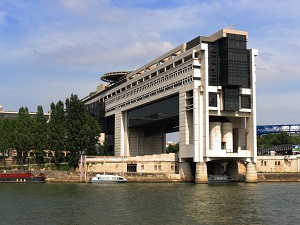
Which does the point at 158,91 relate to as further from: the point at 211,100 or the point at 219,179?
the point at 219,179

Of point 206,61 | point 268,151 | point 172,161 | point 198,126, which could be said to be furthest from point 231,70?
point 268,151

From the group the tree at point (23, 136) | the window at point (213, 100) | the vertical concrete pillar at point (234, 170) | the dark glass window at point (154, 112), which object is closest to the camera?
the window at point (213, 100)

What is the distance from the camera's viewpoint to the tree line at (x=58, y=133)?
139625 millimetres

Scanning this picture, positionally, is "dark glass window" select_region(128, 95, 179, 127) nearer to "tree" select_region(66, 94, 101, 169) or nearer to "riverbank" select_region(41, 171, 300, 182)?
"tree" select_region(66, 94, 101, 169)

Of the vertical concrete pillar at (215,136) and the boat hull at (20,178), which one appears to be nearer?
the vertical concrete pillar at (215,136)

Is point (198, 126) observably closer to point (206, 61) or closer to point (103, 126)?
point (206, 61)

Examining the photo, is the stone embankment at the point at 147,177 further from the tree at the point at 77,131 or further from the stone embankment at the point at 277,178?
the tree at the point at 77,131

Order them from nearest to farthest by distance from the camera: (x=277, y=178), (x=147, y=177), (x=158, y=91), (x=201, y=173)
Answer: (x=201, y=173)
(x=147, y=177)
(x=277, y=178)
(x=158, y=91)

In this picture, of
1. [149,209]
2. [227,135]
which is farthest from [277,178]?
[149,209]

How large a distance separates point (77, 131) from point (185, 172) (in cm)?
3707

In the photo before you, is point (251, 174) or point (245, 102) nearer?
point (251, 174)

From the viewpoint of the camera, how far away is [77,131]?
140375 mm

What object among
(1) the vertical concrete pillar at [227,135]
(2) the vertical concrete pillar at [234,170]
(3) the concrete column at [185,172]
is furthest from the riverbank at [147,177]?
(1) the vertical concrete pillar at [227,135]

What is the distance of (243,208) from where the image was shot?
63.1 meters
